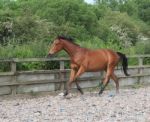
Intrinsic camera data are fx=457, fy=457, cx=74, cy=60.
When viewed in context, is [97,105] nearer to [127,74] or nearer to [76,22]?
[127,74]

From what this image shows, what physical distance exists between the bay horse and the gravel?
2.19ft

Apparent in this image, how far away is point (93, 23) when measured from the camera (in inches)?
1524

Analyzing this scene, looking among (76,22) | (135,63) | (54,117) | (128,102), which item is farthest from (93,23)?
(54,117)

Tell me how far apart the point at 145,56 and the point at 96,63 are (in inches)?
144

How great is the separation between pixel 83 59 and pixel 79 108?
347 cm

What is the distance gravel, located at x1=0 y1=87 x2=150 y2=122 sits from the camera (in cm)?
930

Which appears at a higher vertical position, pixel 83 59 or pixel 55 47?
pixel 55 47

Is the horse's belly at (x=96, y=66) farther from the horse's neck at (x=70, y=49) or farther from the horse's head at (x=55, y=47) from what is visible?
the horse's head at (x=55, y=47)

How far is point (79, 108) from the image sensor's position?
10.9 metres

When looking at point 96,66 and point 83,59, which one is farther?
point 96,66

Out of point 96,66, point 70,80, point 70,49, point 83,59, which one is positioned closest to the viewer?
point 70,80

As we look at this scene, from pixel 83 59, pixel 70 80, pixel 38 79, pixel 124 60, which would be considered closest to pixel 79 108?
pixel 70 80

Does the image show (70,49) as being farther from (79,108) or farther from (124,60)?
(79,108)

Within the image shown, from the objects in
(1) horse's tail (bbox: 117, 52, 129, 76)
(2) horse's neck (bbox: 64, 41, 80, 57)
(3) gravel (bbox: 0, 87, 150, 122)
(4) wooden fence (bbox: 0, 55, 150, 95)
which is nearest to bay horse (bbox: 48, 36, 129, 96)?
(2) horse's neck (bbox: 64, 41, 80, 57)
